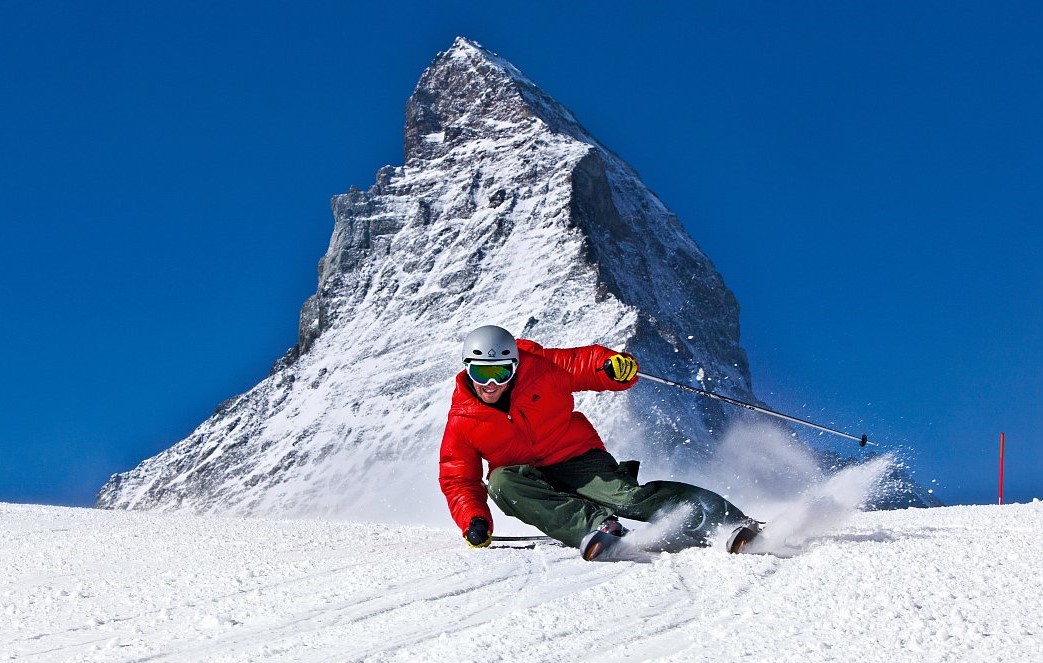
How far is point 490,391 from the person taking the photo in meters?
5.31

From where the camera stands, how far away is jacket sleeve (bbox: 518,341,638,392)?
5.66 meters

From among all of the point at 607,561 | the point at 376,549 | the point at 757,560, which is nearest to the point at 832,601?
the point at 757,560

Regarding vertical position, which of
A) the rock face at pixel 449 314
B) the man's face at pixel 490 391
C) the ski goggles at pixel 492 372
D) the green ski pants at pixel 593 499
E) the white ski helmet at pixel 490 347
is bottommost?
the green ski pants at pixel 593 499

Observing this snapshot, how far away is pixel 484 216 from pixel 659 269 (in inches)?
1128

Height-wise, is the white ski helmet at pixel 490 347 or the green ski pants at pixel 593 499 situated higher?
the white ski helmet at pixel 490 347

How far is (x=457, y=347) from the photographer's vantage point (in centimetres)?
9375

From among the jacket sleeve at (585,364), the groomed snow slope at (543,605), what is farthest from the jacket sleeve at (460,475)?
the jacket sleeve at (585,364)

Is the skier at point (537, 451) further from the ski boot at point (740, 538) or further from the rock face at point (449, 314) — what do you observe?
the rock face at point (449, 314)

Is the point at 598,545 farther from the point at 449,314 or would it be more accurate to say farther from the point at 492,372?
the point at 449,314

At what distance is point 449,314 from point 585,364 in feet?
329

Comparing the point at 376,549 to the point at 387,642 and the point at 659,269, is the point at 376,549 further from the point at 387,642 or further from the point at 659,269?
the point at 659,269

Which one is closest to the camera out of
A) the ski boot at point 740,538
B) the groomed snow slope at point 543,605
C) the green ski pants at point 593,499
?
the groomed snow slope at point 543,605

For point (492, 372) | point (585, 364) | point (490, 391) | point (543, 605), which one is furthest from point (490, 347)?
point (543, 605)

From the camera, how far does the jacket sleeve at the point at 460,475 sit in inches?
211
